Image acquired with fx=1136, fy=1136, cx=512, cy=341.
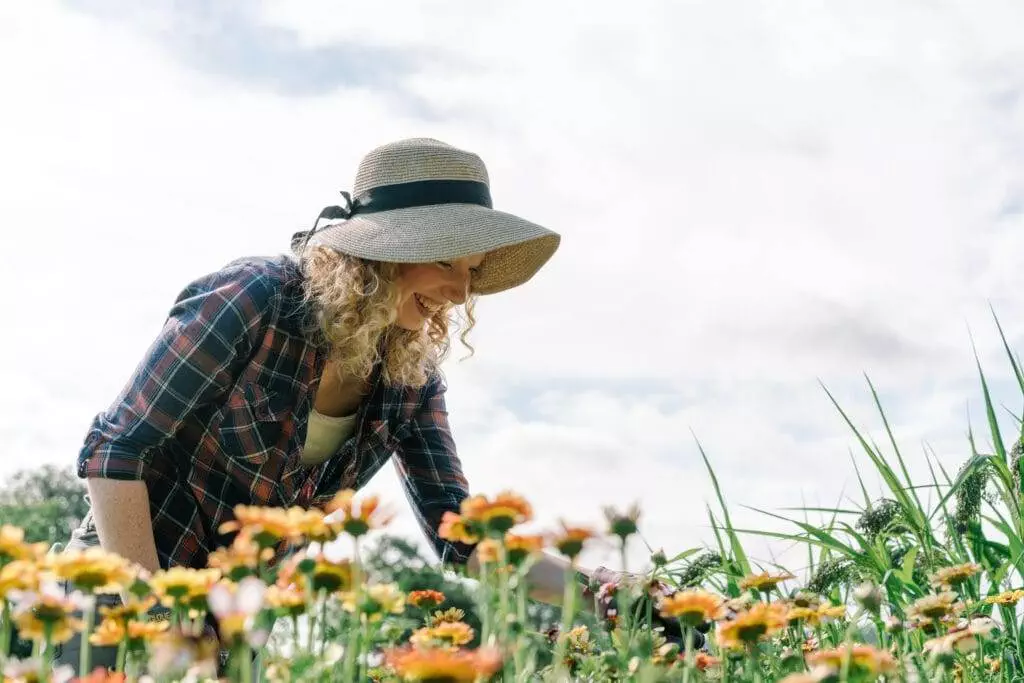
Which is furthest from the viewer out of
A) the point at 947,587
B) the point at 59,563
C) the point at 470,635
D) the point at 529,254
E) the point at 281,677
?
the point at 529,254

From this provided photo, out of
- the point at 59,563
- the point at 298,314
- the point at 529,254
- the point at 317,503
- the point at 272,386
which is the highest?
the point at 529,254

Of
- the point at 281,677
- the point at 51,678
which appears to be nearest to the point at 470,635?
the point at 281,677

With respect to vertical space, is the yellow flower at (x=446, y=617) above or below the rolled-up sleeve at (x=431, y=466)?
below

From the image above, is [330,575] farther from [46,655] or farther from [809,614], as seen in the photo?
[809,614]

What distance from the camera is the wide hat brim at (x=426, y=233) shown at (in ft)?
6.72

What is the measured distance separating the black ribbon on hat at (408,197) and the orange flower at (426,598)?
0.91 metres

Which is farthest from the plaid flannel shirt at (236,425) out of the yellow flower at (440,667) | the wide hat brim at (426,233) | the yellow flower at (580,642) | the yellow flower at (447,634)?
the yellow flower at (440,667)

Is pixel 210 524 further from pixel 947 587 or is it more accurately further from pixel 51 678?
pixel 947 587

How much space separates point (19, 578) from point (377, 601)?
1.12 feet

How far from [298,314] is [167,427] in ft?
1.09

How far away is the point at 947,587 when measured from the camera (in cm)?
183

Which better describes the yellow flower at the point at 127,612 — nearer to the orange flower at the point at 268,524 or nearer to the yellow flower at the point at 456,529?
the orange flower at the point at 268,524

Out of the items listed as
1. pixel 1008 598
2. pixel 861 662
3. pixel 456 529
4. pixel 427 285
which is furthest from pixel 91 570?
pixel 1008 598

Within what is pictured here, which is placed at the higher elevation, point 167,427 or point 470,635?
point 167,427
